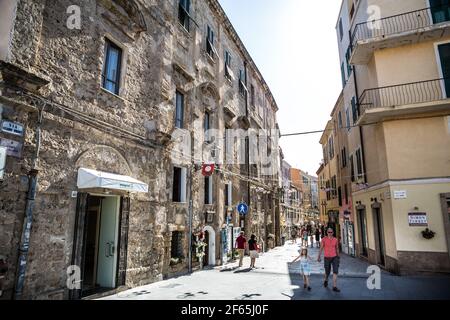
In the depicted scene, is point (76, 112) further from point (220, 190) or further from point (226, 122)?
point (226, 122)

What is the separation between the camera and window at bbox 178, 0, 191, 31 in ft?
43.9

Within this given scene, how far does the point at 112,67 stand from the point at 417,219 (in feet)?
40.6

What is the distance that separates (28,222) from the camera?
6242mm

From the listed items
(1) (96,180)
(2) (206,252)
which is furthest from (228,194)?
(1) (96,180)

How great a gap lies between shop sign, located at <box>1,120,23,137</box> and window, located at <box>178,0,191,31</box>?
9223 mm

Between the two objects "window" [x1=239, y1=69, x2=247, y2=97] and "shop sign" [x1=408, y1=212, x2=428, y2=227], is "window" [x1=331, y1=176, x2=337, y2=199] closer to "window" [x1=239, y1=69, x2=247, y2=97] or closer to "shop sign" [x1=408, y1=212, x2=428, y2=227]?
"window" [x1=239, y1=69, x2=247, y2=97]

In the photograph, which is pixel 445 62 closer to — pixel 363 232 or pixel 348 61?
pixel 348 61

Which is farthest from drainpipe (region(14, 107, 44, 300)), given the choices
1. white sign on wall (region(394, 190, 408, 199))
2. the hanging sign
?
white sign on wall (region(394, 190, 408, 199))

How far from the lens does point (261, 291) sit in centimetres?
888

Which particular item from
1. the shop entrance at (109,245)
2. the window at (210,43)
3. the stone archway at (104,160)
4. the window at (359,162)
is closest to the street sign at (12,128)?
the stone archway at (104,160)

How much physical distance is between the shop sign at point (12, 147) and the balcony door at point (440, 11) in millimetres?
15536

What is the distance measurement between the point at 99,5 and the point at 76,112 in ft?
11.7

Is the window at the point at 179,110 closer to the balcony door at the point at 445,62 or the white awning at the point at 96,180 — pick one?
the white awning at the point at 96,180

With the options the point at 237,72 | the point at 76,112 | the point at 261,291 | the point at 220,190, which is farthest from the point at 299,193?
the point at 76,112
